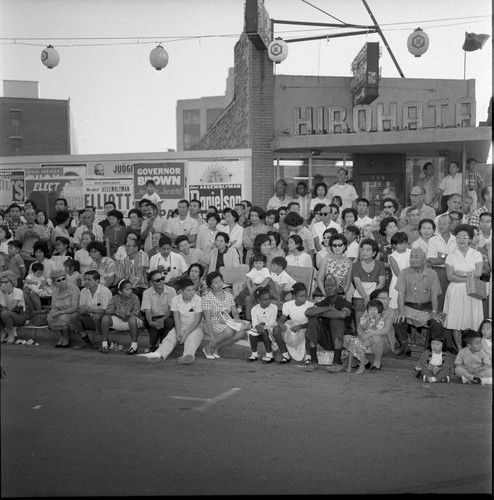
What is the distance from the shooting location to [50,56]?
15773mm

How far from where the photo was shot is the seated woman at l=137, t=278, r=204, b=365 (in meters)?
8.82

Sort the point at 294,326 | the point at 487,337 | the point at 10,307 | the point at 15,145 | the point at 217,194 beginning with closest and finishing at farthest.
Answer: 1. the point at 487,337
2. the point at 294,326
3. the point at 10,307
4. the point at 217,194
5. the point at 15,145

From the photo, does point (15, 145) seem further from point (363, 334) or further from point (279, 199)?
point (363, 334)

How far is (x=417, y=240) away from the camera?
9.35 meters

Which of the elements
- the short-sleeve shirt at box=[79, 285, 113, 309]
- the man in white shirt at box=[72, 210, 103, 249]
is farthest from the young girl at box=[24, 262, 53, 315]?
the man in white shirt at box=[72, 210, 103, 249]

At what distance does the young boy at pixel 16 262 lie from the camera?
35.8ft

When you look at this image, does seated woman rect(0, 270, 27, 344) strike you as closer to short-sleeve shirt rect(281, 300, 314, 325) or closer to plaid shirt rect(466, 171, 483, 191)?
short-sleeve shirt rect(281, 300, 314, 325)

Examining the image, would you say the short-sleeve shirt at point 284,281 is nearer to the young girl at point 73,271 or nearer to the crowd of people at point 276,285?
the crowd of people at point 276,285

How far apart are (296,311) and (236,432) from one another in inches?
130

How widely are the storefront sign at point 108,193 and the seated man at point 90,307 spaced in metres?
5.73

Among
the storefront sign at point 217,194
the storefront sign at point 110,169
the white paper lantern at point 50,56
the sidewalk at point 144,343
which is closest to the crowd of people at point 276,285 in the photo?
the sidewalk at point 144,343

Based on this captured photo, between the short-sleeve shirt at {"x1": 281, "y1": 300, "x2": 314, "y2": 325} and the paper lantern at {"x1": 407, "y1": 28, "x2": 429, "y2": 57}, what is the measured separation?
29.9 ft

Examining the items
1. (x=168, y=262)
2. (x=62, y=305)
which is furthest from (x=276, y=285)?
(x=62, y=305)

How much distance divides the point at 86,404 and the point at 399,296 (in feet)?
13.3
